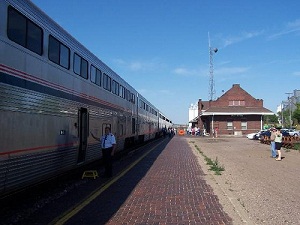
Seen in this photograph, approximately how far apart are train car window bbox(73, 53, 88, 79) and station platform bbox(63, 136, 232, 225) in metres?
3.29

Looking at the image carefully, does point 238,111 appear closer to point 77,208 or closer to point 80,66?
point 80,66

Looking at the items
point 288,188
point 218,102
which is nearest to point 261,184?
point 288,188

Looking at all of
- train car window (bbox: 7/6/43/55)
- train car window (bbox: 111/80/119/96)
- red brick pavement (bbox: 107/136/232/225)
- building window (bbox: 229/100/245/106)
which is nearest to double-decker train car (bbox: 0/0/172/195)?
train car window (bbox: 7/6/43/55)

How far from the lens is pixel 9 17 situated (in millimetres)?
7203

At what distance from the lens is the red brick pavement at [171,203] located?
716 cm

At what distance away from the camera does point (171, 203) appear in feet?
28.0

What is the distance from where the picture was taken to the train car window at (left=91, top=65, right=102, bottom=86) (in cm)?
1337

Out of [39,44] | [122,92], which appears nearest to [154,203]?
[39,44]

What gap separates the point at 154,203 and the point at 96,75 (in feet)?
21.5

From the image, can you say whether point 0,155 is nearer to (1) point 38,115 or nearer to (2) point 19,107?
(2) point 19,107

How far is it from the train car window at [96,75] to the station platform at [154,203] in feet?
10.9

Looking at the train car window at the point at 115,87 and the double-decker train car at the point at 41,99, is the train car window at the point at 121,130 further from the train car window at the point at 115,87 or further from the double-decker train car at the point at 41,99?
the double-decker train car at the point at 41,99

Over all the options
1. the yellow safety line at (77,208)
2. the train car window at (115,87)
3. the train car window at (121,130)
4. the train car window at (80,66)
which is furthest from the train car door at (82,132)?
the train car window at (121,130)

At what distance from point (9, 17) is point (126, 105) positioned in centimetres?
1412
